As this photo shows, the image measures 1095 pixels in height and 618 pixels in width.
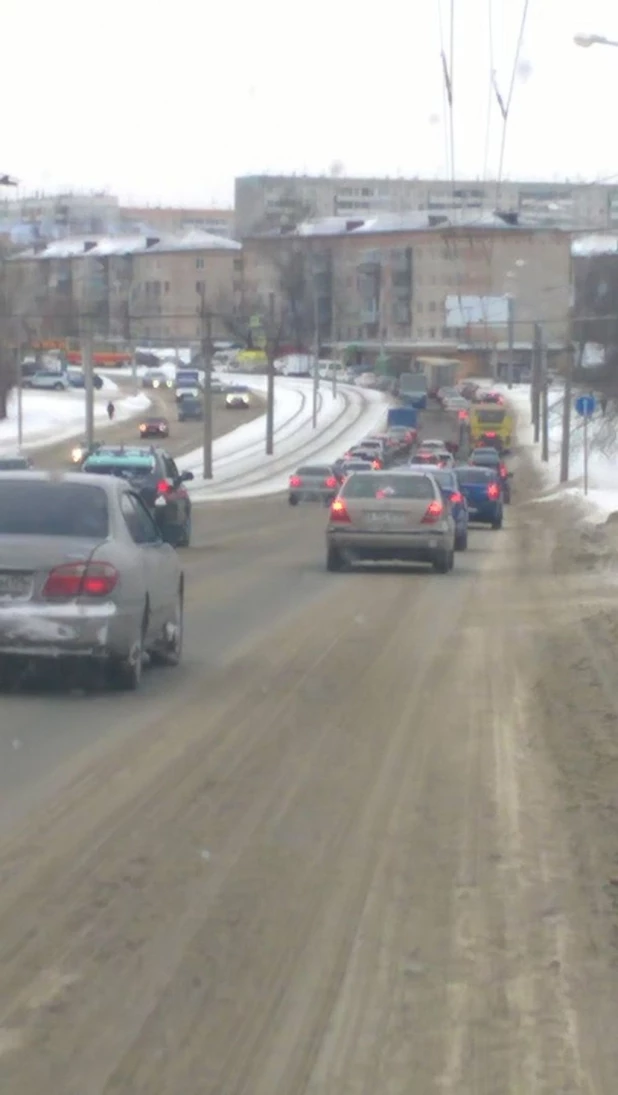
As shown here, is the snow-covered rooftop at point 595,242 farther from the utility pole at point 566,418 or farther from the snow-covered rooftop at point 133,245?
the utility pole at point 566,418

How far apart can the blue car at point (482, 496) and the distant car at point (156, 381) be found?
89.8 metres

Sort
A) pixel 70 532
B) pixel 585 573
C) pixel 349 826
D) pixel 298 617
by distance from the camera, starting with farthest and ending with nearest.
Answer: pixel 585 573, pixel 298 617, pixel 70 532, pixel 349 826

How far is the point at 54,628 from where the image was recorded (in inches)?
497

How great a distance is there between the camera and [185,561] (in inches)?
1207

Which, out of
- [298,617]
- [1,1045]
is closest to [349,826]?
[1,1045]

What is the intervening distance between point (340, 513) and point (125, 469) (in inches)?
240

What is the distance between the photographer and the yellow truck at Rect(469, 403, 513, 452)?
96.2 metres

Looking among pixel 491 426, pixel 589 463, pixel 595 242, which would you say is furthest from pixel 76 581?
pixel 595 242

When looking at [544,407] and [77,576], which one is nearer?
[77,576]

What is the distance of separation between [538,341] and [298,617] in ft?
221

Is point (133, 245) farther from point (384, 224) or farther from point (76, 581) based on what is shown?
point (76, 581)

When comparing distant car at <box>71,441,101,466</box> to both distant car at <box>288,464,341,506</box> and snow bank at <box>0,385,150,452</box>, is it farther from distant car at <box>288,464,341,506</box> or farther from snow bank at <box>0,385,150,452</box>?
snow bank at <box>0,385,150,452</box>

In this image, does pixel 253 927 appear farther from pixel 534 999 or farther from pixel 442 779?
pixel 442 779

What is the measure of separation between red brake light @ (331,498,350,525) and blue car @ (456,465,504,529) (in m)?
19.7
